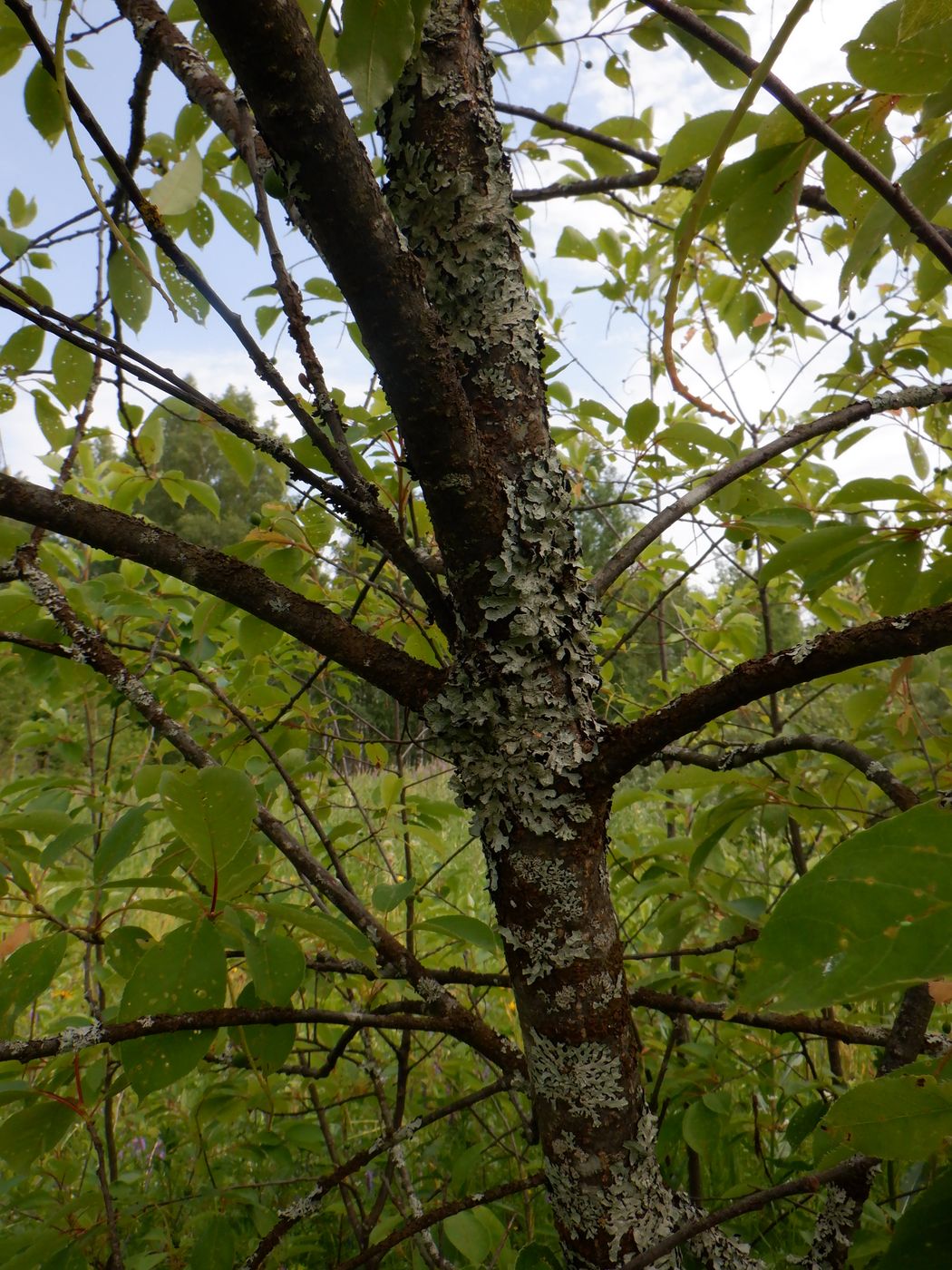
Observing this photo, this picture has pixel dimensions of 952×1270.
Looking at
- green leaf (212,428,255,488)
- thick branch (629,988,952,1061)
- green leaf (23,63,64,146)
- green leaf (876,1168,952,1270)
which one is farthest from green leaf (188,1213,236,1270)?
green leaf (23,63,64,146)

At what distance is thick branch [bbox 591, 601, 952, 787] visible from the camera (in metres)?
0.43

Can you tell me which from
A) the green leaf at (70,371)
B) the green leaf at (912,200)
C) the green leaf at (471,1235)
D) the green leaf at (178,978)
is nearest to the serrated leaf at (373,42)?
the green leaf at (912,200)

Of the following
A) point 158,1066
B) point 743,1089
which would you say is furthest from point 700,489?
point 743,1089

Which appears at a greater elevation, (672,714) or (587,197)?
(587,197)

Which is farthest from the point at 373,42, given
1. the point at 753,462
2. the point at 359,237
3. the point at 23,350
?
the point at 23,350

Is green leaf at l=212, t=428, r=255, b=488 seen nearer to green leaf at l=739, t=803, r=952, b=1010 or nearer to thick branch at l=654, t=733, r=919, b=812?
thick branch at l=654, t=733, r=919, b=812

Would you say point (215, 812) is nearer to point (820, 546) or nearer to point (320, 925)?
point (320, 925)

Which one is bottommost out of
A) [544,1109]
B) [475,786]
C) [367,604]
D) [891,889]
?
[544,1109]

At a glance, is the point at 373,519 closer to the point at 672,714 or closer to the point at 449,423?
the point at 449,423

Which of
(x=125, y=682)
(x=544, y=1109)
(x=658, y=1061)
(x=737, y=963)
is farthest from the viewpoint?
(x=658, y=1061)

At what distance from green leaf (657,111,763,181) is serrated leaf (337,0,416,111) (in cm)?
34

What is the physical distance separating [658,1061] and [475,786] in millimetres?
965

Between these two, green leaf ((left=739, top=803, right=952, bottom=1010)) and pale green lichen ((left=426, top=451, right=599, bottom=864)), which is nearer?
green leaf ((left=739, top=803, right=952, bottom=1010))

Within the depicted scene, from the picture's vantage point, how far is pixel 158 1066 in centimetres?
52
